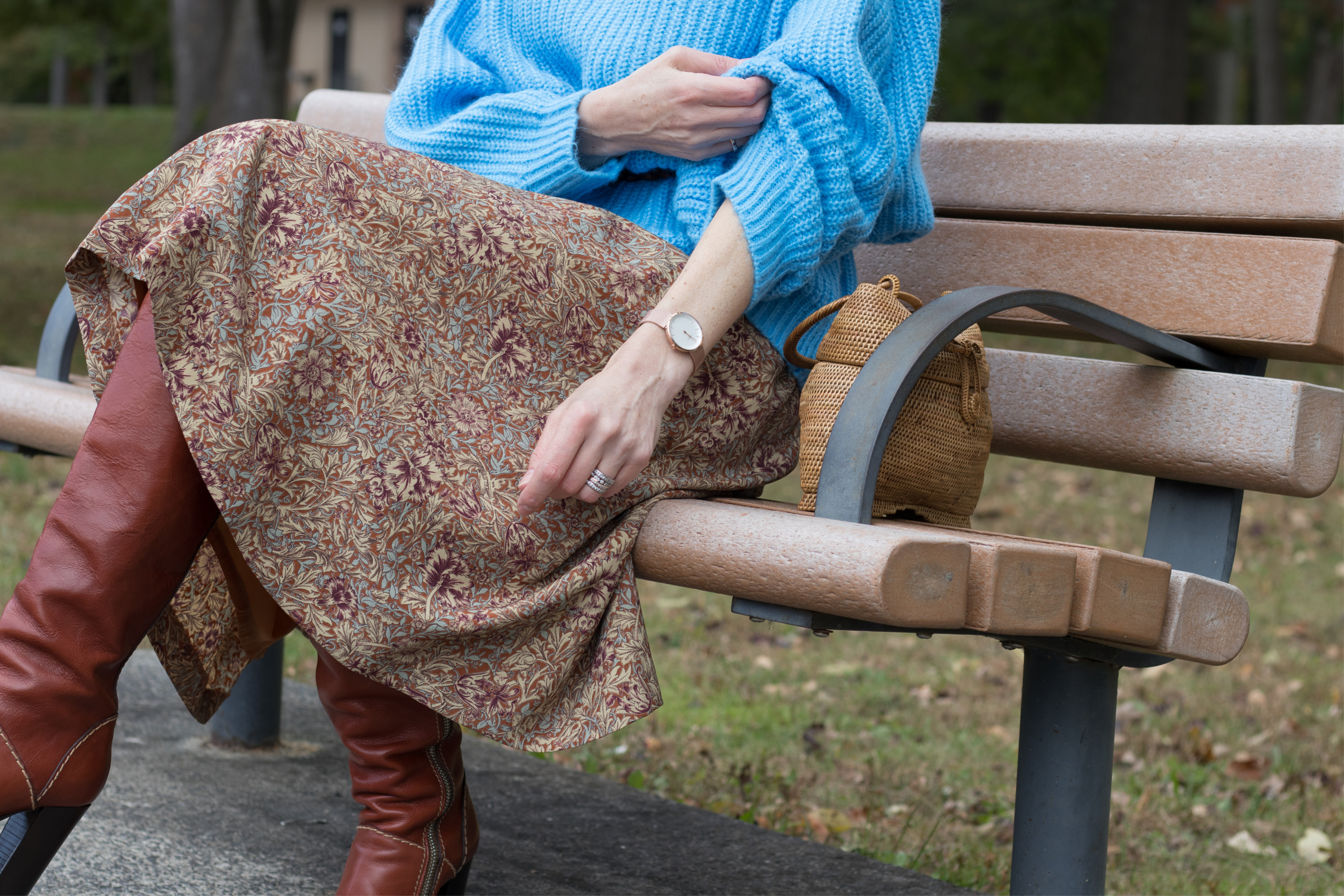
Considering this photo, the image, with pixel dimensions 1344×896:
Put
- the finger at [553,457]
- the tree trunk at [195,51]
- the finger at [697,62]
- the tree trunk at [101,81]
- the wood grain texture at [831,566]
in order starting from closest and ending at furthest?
the wood grain texture at [831,566] → the finger at [553,457] → the finger at [697,62] → the tree trunk at [195,51] → the tree trunk at [101,81]

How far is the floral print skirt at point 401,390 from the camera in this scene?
1.40 m

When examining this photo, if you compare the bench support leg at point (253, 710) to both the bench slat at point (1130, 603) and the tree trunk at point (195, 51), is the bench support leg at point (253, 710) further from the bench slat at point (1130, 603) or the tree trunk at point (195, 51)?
the tree trunk at point (195, 51)

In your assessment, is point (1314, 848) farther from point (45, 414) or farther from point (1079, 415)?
point (45, 414)

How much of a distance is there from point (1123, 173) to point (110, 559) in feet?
4.94

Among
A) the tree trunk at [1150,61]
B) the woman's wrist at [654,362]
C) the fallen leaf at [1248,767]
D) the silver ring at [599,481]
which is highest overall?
the tree trunk at [1150,61]

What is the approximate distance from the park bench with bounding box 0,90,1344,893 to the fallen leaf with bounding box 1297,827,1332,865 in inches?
40.3

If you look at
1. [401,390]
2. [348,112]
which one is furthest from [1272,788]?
[348,112]

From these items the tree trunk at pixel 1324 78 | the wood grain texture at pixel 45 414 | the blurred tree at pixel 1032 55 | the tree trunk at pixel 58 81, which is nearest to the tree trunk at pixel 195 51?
the blurred tree at pixel 1032 55

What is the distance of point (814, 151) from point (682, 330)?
0.32 m

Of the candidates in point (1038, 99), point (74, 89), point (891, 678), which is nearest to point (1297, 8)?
point (1038, 99)

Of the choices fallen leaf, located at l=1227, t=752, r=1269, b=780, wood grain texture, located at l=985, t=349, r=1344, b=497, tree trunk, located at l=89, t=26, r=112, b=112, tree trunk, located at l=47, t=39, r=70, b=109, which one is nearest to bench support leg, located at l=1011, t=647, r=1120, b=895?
wood grain texture, located at l=985, t=349, r=1344, b=497

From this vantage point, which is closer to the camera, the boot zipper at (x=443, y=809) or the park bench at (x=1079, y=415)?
the park bench at (x=1079, y=415)

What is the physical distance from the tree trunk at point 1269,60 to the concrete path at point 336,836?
13022 mm

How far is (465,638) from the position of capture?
1.52 meters
